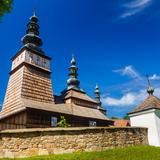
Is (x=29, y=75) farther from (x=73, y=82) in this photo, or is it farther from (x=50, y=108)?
(x=73, y=82)

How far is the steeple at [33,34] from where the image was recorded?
35.2m

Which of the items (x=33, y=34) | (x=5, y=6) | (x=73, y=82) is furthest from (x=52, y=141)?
(x=73, y=82)

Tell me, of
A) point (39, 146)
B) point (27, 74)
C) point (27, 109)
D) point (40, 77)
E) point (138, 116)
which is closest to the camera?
point (39, 146)

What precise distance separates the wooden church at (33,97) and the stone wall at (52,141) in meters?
11.1

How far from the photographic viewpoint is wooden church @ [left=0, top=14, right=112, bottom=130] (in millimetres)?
24828

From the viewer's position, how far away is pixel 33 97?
28.5 m

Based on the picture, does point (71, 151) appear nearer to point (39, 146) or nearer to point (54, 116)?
point (39, 146)

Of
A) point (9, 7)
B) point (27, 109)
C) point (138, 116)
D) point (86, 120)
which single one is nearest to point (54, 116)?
point (27, 109)

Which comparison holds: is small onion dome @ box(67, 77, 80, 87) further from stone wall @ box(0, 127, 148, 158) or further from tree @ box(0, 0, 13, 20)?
tree @ box(0, 0, 13, 20)

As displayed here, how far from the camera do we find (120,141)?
593 inches

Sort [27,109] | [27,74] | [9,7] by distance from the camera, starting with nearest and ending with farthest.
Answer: [9,7], [27,109], [27,74]

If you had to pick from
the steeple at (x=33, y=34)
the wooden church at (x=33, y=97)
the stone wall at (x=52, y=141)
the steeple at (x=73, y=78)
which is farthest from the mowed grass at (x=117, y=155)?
the steeple at (x=73, y=78)

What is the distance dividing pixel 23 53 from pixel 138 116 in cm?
2044

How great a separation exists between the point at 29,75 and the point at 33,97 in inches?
146
